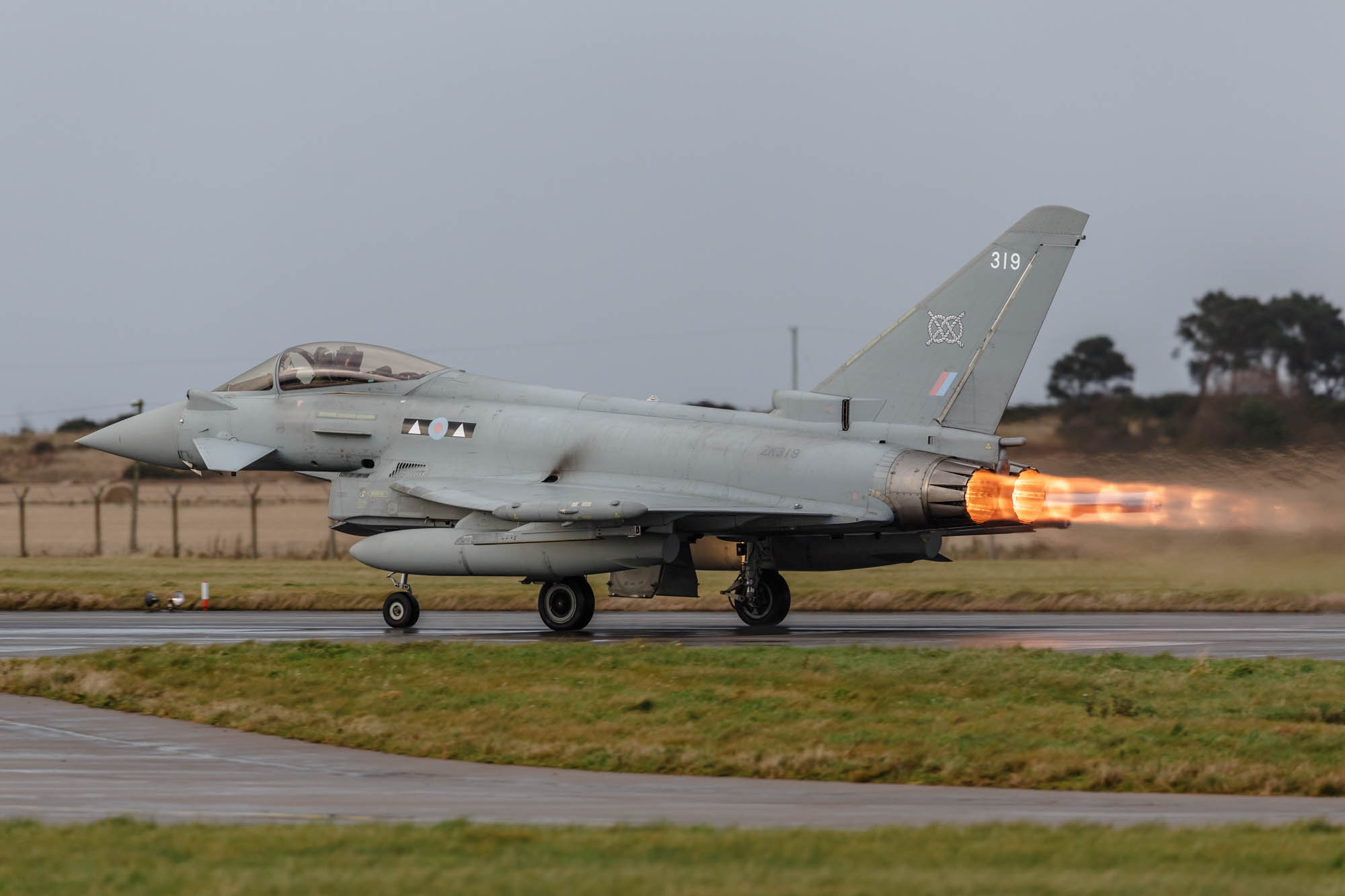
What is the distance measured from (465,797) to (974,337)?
14.5m

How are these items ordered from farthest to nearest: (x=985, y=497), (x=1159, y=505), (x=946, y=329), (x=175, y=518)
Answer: (x=175, y=518)
(x=1159, y=505)
(x=946, y=329)
(x=985, y=497)

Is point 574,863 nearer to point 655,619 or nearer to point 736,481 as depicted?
point 736,481

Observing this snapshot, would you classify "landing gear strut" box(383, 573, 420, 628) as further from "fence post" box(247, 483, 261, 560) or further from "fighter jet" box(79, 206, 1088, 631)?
"fence post" box(247, 483, 261, 560)

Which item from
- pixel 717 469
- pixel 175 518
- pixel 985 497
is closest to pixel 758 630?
pixel 717 469

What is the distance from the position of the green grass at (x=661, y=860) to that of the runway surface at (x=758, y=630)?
10.6m

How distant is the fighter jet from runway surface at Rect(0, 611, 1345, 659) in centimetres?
102

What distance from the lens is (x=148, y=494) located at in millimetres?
72000

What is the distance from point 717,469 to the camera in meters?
23.2

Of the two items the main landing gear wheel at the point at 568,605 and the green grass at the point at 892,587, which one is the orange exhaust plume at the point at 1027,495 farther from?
the main landing gear wheel at the point at 568,605

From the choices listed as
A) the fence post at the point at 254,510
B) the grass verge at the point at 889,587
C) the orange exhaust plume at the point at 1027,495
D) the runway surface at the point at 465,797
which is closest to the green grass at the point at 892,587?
the grass verge at the point at 889,587

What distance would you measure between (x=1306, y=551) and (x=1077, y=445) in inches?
230

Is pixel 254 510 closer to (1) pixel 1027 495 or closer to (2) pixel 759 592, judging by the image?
(2) pixel 759 592

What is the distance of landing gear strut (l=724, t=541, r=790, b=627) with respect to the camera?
24297 millimetres

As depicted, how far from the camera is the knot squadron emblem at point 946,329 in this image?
2344 cm
